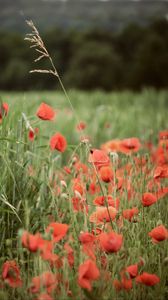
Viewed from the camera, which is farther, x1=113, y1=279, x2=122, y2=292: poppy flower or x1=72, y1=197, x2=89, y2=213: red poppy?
x1=72, y1=197, x2=89, y2=213: red poppy

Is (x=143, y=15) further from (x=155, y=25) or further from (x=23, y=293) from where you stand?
(x=23, y=293)

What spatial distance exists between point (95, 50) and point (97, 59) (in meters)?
1.09

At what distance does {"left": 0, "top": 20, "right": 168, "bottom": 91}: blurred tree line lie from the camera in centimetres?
2416

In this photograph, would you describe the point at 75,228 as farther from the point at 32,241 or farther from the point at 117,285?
the point at 32,241

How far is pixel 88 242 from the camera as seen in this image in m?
1.28

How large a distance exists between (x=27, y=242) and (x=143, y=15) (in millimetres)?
29345

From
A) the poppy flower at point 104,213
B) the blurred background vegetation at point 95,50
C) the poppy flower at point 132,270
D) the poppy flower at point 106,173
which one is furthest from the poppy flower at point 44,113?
the blurred background vegetation at point 95,50

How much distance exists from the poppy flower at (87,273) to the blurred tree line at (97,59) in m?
22.5

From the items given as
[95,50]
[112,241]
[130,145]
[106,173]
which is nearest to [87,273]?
[112,241]

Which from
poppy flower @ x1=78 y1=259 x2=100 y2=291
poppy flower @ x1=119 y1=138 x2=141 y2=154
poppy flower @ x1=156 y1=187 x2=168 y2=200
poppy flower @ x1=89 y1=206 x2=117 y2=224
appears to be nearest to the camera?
poppy flower @ x1=78 y1=259 x2=100 y2=291

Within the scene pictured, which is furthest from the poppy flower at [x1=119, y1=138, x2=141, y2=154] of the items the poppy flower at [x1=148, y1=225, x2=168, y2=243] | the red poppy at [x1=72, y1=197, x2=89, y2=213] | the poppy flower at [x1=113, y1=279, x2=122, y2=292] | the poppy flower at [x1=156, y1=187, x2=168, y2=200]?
the poppy flower at [x1=113, y1=279, x2=122, y2=292]

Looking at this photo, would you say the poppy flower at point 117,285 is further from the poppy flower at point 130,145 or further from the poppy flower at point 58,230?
the poppy flower at point 130,145

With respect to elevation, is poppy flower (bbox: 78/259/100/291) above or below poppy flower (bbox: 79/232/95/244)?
below

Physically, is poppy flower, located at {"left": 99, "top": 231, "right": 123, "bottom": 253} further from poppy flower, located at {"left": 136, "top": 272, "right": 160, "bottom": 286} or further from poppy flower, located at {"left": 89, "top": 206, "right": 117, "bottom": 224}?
poppy flower, located at {"left": 89, "top": 206, "right": 117, "bottom": 224}
